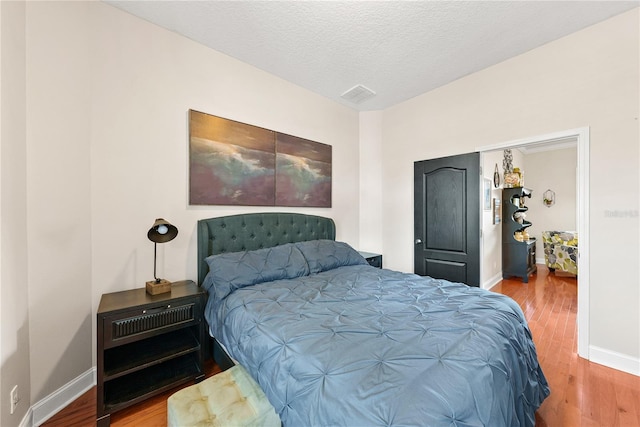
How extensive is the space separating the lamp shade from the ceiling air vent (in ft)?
9.12

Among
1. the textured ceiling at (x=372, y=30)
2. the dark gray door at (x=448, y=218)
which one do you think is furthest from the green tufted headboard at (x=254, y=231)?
the textured ceiling at (x=372, y=30)

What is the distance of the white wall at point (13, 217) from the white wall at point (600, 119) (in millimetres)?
4066

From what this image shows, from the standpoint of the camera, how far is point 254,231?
279 centimetres

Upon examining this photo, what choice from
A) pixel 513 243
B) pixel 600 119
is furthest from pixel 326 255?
pixel 513 243

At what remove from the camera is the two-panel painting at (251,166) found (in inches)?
97.8

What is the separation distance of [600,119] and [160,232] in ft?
13.0

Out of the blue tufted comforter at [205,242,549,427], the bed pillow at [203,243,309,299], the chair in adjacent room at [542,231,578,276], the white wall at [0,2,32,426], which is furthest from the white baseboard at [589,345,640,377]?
the white wall at [0,2,32,426]

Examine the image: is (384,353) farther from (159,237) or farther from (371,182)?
(371,182)

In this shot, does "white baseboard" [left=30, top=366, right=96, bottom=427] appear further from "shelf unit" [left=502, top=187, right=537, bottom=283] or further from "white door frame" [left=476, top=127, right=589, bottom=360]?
"shelf unit" [left=502, top=187, right=537, bottom=283]

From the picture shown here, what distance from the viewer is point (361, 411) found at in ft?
2.89

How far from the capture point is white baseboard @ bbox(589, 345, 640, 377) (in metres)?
2.15

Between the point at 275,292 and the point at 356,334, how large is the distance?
0.84 meters

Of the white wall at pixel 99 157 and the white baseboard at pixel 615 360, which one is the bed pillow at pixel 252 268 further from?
the white baseboard at pixel 615 360

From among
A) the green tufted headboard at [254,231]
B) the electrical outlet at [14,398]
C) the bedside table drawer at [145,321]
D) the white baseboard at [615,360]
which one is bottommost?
the white baseboard at [615,360]
